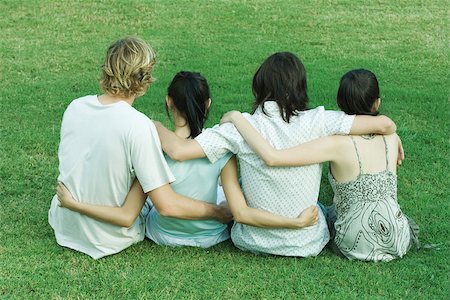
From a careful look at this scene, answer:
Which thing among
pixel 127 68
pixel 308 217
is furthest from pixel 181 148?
pixel 308 217

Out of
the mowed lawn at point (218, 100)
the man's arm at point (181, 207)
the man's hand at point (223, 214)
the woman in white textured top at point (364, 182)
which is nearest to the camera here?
the mowed lawn at point (218, 100)

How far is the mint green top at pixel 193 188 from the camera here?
15.8 feet

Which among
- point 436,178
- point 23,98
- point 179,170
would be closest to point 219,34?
point 23,98

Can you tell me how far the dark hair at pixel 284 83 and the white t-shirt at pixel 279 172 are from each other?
0.05 meters

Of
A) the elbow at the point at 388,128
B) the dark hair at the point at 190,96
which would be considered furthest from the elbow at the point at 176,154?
the elbow at the point at 388,128

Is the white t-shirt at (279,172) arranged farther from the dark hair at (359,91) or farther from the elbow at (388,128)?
the elbow at (388,128)

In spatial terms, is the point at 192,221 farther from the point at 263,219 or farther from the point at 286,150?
the point at 286,150

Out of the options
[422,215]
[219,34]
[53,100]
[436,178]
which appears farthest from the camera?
[219,34]

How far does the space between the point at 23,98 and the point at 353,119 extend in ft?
14.1

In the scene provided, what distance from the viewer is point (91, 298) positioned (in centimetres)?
435

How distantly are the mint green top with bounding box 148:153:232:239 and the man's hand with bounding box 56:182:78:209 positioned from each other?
0.53 m

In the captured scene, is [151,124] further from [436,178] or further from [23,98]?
[23,98]

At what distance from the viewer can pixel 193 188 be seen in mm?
4852

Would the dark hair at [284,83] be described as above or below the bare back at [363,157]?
above
